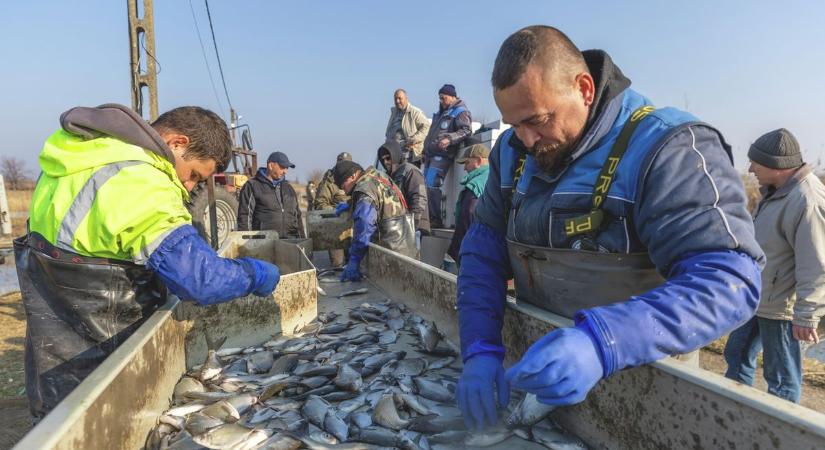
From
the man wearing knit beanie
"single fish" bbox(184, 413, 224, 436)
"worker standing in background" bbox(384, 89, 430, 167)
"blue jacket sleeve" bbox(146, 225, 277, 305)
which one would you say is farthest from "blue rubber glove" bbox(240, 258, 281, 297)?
"worker standing in background" bbox(384, 89, 430, 167)

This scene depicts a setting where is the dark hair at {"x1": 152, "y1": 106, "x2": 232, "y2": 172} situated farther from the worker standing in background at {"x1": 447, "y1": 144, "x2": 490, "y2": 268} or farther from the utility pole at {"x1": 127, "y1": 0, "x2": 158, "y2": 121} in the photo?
the utility pole at {"x1": 127, "y1": 0, "x2": 158, "y2": 121}

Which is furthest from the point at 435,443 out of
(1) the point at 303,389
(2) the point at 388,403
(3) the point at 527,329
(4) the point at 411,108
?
(4) the point at 411,108

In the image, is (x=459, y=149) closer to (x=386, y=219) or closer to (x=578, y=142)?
(x=386, y=219)

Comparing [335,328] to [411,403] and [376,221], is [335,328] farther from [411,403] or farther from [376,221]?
[376,221]

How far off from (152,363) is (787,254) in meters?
4.09

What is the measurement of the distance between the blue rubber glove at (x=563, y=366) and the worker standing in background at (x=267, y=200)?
7.56 metres

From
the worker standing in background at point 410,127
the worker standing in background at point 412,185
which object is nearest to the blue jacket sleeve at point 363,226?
the worker standing in background at point 412,185

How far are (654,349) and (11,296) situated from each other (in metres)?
11.5

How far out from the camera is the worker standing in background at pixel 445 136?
27.5ft

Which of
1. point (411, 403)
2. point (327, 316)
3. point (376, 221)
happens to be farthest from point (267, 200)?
point (411, 403)

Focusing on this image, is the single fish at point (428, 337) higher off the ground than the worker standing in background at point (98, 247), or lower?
lower

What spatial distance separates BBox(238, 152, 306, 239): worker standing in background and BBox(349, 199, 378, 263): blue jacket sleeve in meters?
3.48

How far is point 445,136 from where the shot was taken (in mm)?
8461

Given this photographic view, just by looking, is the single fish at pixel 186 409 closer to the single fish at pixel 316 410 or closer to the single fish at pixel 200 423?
the single fish at pixel 200 423
